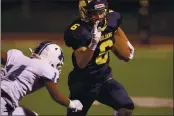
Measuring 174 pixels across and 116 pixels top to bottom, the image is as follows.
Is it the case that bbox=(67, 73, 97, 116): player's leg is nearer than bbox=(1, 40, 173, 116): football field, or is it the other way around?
bbox=(67, 73, 97, 116): player's leg

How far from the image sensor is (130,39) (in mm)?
3916

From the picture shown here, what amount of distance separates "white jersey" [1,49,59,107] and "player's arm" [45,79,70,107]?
0.10 feet

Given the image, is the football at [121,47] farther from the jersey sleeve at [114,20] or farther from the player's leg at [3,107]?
the player's leg at [3,107]

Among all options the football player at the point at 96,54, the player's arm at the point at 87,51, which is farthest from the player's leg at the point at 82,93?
the player's arm at the point at 87,51

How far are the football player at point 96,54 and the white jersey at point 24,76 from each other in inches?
11.8

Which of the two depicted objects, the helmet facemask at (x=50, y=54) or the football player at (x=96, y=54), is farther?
the football player at (x=96, y=54)

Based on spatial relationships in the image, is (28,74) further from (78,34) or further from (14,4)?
(14,4)

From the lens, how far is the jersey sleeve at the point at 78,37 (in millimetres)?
3451

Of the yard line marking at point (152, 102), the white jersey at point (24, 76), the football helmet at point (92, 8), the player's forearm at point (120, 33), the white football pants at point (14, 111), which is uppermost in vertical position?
the football helmet at point (92, 8)

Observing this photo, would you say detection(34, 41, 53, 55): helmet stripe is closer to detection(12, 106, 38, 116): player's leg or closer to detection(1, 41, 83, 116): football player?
detection(1, 41, 83, 116): football player

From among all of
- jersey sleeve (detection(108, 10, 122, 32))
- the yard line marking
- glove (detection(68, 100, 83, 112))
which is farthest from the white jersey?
the yard line marking

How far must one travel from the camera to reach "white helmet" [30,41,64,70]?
3350 mm

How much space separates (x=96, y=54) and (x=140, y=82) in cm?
174

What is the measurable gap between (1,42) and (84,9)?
0.59 m
